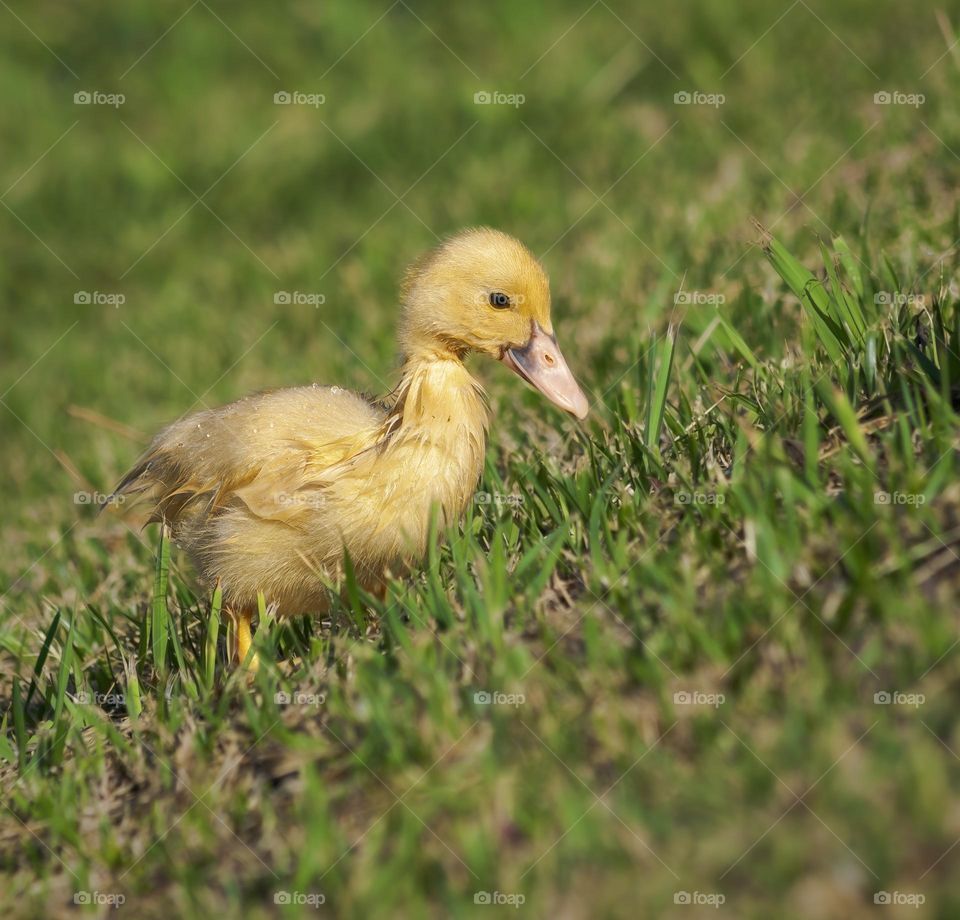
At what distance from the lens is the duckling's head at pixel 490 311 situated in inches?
156

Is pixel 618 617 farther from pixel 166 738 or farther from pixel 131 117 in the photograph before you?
pixel 131 117

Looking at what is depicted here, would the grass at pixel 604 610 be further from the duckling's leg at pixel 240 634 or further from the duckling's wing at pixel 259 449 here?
the duckling's wing at pixel 259 449

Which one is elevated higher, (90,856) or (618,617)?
(618,617)

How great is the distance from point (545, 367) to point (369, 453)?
2.17 ft

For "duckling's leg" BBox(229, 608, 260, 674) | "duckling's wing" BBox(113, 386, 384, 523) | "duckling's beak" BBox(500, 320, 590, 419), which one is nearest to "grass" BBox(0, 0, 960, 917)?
"duckling's leg" BBox(229, 608, 260, 674)

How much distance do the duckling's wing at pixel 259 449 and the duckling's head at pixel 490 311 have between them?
344mm

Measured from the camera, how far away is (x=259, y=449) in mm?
3994

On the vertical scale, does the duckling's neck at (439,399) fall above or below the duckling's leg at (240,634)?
above

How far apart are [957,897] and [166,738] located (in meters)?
2.00

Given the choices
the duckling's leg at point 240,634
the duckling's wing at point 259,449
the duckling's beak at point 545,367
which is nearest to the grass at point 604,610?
the duckling's leg at point 240,634

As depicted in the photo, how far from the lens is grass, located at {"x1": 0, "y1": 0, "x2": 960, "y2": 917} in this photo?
2.49 m

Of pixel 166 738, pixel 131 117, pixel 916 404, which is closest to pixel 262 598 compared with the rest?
pixel 166 738

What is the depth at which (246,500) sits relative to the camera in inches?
152

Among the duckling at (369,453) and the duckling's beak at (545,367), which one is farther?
the duckling's beak at (545,367)
